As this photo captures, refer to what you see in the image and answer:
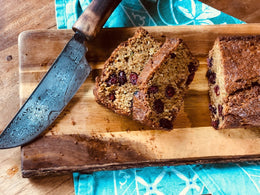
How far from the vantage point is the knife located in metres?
2.62

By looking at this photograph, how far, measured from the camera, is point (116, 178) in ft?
9.52

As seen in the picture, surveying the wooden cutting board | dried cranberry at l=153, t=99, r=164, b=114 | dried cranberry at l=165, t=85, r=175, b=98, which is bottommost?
the wooden cutting board

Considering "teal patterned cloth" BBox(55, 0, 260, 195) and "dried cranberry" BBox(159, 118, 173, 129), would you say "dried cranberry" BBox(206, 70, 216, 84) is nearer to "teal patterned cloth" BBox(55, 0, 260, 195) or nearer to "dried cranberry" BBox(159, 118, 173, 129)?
"dried cranberry" BBox(159, 118, 173, 129)

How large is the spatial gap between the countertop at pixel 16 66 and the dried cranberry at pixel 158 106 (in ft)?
3.69

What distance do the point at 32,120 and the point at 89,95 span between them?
58 centimetres

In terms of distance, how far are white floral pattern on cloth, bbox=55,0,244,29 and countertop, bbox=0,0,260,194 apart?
0.12m

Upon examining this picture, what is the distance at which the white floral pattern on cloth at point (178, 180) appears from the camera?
113 inches

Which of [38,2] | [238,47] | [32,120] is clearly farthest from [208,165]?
[38,2]

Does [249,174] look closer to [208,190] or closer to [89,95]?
[208,190]

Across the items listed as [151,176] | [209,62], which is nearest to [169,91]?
[209,62]

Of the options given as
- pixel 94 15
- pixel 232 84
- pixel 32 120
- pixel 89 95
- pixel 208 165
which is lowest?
pixel 208 165

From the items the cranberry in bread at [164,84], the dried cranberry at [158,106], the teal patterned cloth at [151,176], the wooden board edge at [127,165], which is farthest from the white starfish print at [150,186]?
the dried cranberry at [158,106]

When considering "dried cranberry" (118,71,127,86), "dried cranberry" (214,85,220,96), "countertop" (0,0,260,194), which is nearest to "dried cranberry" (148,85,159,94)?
"dried cranberry" (118,71,127,86)

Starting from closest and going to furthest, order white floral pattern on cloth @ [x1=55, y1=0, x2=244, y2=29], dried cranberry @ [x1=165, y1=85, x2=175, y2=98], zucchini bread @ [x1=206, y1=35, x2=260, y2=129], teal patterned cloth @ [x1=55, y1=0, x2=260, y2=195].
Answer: zucchini bread @ [x1=206, y1=35, x2=260, y2=129], dried cranberry @ [x1=165, y1=85, x2=175, y2=98], teal patterned cloth @ [x1=55, y1=0, x2=260, y2=195], white floral pattern on cloth @ [x1=55, y1=0, x2=244, y2=29]
